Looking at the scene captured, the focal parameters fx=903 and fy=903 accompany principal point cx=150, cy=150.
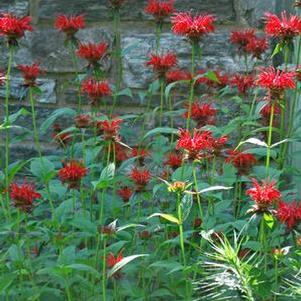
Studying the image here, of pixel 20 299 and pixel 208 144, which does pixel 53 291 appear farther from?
pixel 208 144

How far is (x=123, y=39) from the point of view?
3.46 metres

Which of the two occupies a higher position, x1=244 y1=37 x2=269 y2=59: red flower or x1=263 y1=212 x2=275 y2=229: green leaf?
x1=244 y1=37 x2=269 y2=59: red flower

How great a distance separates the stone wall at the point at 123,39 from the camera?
335 cm

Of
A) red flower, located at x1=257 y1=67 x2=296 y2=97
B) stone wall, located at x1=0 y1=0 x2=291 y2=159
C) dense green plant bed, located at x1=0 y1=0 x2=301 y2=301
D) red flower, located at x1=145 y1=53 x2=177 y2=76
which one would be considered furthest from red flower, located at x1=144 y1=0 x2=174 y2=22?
red flower, located at x1=257 y1=67 x2=296 y2=97

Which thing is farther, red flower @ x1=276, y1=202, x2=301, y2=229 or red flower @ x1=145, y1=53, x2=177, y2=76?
red flower @ x1=145, y1=53, x2=177, y2=76

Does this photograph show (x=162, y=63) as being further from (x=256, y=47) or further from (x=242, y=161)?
(x=242, y=161)

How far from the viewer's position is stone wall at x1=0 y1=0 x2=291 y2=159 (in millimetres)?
3346

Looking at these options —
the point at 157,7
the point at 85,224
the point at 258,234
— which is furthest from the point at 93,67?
the point at 258,234

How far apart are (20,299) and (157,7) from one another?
1045 mm

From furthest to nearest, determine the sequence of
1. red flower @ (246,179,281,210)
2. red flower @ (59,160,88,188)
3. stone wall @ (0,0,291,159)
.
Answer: stone wall @ (0,0,291,159), red flower @ (59,160,88,188), red flower @ (246,179,281,210)

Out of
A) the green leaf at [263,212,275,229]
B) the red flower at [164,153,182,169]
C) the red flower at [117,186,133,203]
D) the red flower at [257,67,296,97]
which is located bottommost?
the red flower at [117,186,133,203]

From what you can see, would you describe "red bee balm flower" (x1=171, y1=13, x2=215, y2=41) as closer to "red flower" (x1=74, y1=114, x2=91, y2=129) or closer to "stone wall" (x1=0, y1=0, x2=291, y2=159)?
"red flower" (x1=74, y1=114, x2=91, y2=129)

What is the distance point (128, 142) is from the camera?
3461 millimetres

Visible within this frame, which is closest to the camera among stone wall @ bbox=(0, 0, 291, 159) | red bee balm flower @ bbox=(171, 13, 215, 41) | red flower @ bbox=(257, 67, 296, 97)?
red flower @ bbox=(257, 67, 296, 97)
